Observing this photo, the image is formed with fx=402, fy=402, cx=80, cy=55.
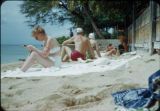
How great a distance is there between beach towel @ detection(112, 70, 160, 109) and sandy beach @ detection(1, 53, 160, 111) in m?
0.08

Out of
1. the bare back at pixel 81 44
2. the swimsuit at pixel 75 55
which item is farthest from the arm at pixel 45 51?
the bare back at pixel 81 44

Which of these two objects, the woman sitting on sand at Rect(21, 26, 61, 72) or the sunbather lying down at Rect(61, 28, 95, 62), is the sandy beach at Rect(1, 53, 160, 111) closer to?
the woman sitting on sand at Rect(21, 26, 61, 72)

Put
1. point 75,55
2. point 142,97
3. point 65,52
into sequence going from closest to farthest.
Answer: point 142,97
point 75,55
point 65,52

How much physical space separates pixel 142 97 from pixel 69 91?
36.9 inches

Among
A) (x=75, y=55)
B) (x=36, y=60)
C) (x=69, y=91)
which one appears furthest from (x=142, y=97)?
(x=75, y=55)

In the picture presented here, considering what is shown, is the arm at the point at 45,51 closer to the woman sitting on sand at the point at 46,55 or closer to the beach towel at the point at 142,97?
the woman sitting on sand at the point at 46,55

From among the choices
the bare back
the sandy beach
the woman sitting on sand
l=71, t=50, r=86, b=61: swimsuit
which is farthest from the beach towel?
the bare back

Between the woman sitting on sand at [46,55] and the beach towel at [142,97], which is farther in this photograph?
the woman sitting on sand at [46,55]

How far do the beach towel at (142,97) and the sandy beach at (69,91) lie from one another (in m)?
0.08

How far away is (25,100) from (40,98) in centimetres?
11

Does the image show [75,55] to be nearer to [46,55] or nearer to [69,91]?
[46,55]

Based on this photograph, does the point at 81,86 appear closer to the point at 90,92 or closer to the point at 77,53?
the point at 90,92

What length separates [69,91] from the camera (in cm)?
285

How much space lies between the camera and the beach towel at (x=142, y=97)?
1.78m
